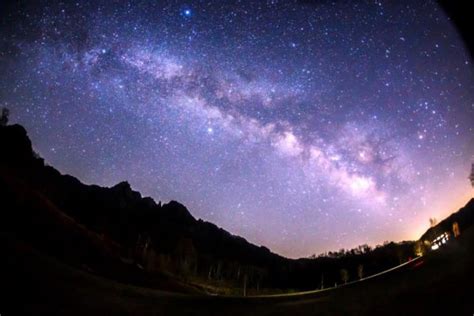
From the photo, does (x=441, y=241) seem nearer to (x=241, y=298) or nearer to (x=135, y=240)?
(x=241, y=298)

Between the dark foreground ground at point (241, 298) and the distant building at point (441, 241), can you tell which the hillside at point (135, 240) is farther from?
the dark foreground ground at point (241, 298)

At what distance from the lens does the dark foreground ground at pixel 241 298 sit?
4.82 meters

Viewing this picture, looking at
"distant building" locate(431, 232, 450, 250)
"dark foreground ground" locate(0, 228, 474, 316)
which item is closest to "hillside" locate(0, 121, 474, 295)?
"distant building" locate(431, 232, 450, 250)

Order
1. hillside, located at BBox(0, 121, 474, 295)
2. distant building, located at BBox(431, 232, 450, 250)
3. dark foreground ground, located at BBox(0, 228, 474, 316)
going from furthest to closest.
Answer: hillside, located at BBox(0, 121, 474, 295)
distant building, located at BBox(431, 232, 450, 250)
dark foreground ground, located at BBox(0, 228, 474, 316)

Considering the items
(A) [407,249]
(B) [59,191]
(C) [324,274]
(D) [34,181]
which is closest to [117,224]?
(B) [59,191]

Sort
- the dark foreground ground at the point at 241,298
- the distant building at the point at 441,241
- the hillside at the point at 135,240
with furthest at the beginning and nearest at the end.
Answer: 1. the hillside at the point at 135,240
2. the distant building at the point at 441,241
3. the dark foreground ground at the point at 241,298

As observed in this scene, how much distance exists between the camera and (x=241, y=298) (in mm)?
6859

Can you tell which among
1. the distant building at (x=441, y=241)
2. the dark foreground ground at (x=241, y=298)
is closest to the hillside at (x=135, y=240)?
the distant building at (x=441, y=241)

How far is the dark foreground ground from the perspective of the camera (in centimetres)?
482

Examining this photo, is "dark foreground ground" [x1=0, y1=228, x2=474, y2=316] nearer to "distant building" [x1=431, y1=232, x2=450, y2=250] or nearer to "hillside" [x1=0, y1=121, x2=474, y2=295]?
"distant building" [x1=431, y1=232, x2=450, y2=250]

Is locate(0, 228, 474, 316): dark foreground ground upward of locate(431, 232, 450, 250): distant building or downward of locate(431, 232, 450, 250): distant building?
downward

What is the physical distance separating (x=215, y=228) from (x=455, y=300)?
149m

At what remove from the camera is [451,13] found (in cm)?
642

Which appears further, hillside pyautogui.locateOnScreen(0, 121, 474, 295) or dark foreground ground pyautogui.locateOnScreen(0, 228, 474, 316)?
hillside pyautogui.locateOnScreen(0, 121, 474, 295)
